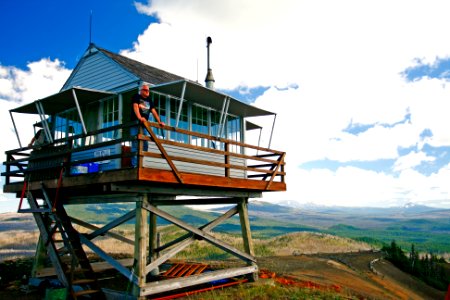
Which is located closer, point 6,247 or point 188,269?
point 188,269

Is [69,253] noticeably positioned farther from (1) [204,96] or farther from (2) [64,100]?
(1) [204,96]

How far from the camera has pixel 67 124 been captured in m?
15.0

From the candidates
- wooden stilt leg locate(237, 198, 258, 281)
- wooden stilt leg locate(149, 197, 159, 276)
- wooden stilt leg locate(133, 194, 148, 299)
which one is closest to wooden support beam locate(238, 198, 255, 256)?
wooden stilt leg locate(237, 198, 258, 281)

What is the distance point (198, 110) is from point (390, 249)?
24.6m

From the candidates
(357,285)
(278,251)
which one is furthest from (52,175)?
(278,251)

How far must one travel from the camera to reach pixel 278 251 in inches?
1315

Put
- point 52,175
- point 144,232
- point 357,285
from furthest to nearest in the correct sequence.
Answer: point 357,285 → point 52,175 → point 144,232

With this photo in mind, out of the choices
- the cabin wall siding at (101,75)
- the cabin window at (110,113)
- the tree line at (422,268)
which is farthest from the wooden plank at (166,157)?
the tree line at (422,268)

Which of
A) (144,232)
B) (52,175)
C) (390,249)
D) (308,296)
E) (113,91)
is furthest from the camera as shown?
(390,249)

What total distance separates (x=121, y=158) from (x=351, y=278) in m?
13.0

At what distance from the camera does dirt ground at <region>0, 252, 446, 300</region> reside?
1402 cm

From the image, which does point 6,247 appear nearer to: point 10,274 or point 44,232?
point 10,274

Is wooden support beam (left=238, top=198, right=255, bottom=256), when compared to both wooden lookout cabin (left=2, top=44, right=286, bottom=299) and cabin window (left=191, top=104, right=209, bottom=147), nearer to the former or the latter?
wooden lookout cabin (left=2, top=44, right=286, bottom=299)

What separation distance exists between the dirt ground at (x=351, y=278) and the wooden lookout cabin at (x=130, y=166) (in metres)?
1.78
